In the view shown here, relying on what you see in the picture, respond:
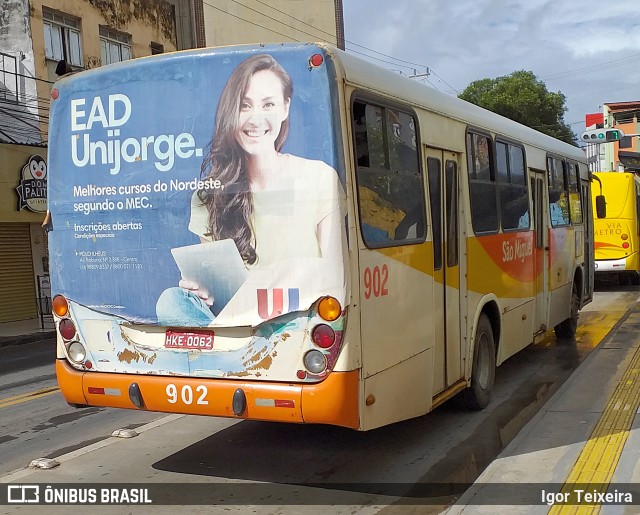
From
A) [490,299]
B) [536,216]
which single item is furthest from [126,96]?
[536,216]

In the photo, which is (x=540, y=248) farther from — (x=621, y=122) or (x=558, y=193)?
(x=621, y=122)

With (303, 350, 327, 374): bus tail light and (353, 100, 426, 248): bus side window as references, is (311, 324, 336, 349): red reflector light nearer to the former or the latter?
(303, 350, 327, 374): bus tail light

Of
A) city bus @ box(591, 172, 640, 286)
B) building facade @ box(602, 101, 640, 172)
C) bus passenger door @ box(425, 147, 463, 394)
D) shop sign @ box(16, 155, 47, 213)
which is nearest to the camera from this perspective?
bus passenger door @ box(425, 147, 463, 394)

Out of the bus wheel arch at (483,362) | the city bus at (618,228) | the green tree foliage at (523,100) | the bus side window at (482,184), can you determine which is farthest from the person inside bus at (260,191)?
the green tree foliage at (523,100)

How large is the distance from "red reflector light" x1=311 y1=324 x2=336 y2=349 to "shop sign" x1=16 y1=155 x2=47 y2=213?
15.3m

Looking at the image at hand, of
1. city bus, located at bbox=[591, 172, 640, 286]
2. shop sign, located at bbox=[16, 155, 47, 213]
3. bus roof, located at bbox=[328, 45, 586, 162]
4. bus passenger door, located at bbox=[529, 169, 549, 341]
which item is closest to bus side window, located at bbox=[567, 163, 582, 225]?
bus passenger door, located at bbox=[529, 169, 549, 341]

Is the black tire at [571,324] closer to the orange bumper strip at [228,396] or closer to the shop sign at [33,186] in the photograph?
the orange bumper strip at [228,396]

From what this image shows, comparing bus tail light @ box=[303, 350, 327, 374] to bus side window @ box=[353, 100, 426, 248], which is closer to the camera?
bus tail light @ box=[303, 350, 327, 374]

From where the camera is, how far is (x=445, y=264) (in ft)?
20.9

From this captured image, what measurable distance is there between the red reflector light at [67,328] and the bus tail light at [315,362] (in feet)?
6.35

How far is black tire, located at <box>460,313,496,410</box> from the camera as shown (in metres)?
7.16

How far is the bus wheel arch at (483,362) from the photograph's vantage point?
7.16 meters

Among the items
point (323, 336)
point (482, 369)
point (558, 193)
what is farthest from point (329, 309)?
point (558, 193)

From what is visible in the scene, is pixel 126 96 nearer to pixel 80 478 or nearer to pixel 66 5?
pixel 80 478
